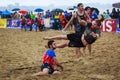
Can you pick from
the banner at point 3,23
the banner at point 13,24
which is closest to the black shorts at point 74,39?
the banner at point 13,24

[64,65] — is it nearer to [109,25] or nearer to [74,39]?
[74,39]

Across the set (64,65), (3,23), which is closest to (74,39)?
(64,65)

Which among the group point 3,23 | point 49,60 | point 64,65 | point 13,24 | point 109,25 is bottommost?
point 64,65

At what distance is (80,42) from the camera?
834 centimetres

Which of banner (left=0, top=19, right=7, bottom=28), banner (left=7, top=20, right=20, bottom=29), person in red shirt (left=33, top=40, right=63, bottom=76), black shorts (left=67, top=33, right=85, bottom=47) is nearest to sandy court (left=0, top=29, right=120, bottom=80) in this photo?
person in red shirt (left=33, top=40, right=63, bottom=76)

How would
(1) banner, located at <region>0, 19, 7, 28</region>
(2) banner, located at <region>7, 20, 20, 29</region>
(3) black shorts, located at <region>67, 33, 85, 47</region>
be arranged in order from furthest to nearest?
(1) banner, located at <region>0, 19, 7, 28</region> → (2) banner, located at <region>7, 20, 20, 29</region> → (3) black shorts, located at <region>67, 33, 85, 47</region>

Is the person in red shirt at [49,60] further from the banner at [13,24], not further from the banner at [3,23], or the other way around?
the banner at [3,23]

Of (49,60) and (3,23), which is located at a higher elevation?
(3,23)

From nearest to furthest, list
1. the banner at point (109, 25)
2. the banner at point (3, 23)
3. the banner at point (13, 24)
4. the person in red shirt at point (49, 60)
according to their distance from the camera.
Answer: the person in red shirt at point (49, 60)
the banner at point (109, 25)
the banner at point (13, 24)
the banner at point (3, 23)

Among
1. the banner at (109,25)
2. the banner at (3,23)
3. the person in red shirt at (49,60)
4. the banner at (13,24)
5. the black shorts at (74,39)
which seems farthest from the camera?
the banner at (3,23)

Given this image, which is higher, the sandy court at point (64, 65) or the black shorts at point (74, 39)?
the black shorts at point (74, 39)

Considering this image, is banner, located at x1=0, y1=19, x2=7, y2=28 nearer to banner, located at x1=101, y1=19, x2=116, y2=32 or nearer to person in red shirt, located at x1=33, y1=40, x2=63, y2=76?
banner, located at x1=101, y1=19, x2=116, y2=32

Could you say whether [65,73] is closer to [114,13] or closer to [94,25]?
[94,25]

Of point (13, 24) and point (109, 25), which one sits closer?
point (109, 25)
